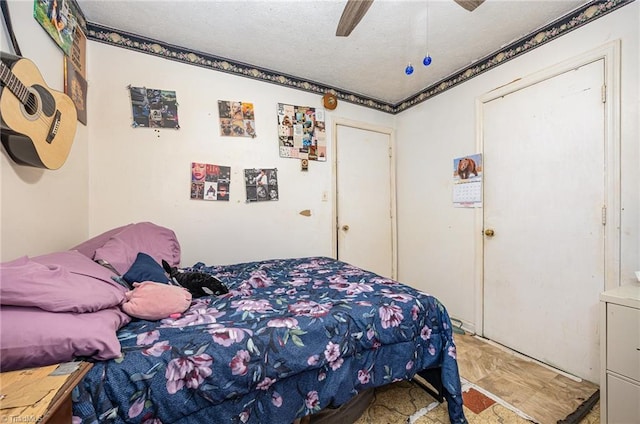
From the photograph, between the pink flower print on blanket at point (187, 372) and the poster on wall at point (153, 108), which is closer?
the pink flower print on blanket at point (187, 372)

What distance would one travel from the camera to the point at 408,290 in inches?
56.6

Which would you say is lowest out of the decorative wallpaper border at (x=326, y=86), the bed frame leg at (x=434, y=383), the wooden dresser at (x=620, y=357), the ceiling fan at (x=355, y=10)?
the bed frame leg at (x=434, y=383)

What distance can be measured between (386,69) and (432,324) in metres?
2.30

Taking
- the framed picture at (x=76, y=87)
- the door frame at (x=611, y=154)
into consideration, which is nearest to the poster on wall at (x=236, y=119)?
the framed picture at (x=76, y=87)

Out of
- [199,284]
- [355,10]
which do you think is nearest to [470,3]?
[355,10]

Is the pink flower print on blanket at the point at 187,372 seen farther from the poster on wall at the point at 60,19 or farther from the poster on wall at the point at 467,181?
the poster on wall at the point at 467,181

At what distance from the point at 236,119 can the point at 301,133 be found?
0.67 m

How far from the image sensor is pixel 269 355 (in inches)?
37.2

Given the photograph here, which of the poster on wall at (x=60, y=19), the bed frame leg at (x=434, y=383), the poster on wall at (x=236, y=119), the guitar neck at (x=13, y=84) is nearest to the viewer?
the guitar neck at (x=13, y=84)

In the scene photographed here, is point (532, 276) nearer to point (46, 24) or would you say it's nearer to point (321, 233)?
point (321, 233)

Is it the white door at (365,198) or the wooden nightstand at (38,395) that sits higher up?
the white door at (365,198)

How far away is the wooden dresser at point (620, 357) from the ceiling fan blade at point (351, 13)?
1.99 m

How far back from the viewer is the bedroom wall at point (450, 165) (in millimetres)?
1495

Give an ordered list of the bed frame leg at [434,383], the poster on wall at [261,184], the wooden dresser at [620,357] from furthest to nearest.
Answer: the poster on wall at [261,184] < the bed frame leg at [434,383] < the wooden dresser at [620,357]
